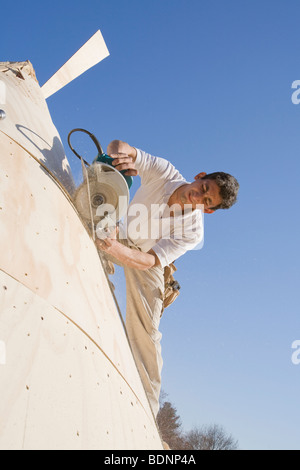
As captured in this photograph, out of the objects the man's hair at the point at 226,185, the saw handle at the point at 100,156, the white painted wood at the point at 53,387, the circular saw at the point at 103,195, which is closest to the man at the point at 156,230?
the man's hair at the point at 226,185

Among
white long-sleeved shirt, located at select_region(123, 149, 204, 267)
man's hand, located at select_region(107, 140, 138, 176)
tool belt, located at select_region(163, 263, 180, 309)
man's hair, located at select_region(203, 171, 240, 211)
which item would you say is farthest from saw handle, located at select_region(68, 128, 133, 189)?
tool belt, located at select_region(163, 263, 180, 309)

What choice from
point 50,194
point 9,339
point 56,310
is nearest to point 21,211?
point 50,194

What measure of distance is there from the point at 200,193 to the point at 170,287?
93cm

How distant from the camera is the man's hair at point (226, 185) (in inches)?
144

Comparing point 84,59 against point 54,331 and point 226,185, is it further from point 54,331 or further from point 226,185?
point 54,331

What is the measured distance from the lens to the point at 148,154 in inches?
144

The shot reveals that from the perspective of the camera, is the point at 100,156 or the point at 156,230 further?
the point at 156,230

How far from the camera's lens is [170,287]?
4.09 meters

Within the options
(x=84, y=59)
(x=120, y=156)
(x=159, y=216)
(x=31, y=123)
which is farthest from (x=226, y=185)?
(x=84, y=59)

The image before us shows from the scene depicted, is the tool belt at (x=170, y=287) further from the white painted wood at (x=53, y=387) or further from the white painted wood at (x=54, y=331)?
the white painted wood at (x=53, y=387)

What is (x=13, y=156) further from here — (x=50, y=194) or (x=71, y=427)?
(x=71, y=427)

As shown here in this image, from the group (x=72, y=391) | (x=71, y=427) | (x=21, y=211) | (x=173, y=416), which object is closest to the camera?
(x=71, y=427)
